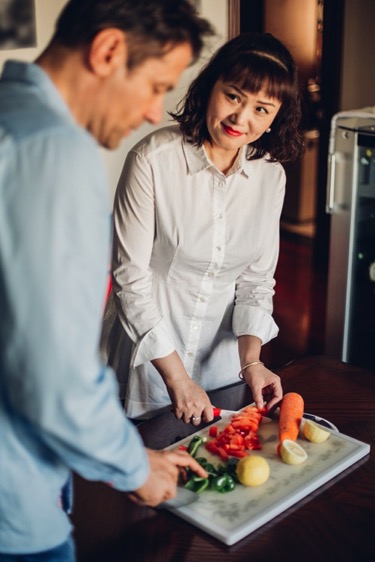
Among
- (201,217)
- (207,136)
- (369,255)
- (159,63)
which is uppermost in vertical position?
(159,63)

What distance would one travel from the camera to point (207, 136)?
1921 mm

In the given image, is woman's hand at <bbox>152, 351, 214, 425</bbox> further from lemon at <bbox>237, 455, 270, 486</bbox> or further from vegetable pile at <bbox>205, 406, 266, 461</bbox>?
lemon at <bbox>237, 455, 270, 486</bbox>

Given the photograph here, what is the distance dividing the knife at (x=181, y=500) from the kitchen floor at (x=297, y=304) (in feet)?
8.32

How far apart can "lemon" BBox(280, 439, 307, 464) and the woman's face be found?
2.39 feet

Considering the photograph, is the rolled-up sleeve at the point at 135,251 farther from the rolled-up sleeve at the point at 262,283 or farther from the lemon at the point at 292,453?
the lemon at the point at 292,453

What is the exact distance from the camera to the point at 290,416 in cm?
161

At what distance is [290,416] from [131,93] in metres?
0.89

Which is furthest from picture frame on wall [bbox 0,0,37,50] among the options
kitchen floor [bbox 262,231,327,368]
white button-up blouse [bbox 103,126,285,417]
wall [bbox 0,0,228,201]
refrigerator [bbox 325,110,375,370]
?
white button-up blouse [bbox 103,126,285,417]

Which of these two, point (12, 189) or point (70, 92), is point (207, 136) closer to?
point (70, 92)

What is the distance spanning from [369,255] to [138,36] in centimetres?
251

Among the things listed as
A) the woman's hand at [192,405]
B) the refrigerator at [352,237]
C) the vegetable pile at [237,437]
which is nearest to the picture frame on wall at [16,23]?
the refrigerator at [352,237]

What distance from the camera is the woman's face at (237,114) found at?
5.78ft

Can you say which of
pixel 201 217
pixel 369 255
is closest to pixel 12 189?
pixel 201 217

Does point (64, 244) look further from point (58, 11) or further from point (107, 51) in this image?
point (58, 11)
